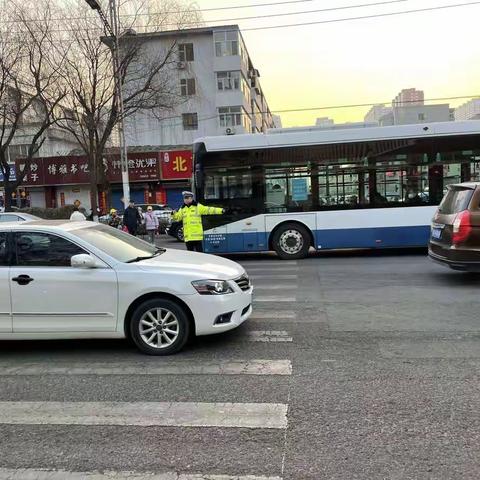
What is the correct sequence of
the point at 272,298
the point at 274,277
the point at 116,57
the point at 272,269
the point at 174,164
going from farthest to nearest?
the point at 174,164 → the point at 116,57 → the point at 272,269 → the point at 274,277 → the point at 272,298

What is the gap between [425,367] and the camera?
207 inches

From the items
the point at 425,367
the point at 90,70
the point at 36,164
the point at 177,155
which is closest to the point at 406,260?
the point at 425,367

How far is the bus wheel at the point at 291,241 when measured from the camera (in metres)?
13.9

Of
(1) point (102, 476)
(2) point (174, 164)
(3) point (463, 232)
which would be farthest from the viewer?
(2) point (174, 164)

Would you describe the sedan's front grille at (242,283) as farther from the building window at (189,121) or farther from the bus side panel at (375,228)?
the building window at (189,121)

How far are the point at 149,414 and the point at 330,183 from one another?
33.8 ft

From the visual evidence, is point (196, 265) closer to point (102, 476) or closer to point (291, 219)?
point (102, 476)

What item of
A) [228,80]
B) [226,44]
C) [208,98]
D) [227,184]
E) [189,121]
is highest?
[226,44]

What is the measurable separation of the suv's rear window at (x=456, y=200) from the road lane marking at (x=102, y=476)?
7.30 m

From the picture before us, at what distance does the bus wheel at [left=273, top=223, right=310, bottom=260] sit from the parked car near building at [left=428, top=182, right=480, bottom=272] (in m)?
4.66

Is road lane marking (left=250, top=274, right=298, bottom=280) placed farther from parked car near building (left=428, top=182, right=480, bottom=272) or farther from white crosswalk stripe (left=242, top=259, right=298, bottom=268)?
parked car near building (left=428, top=182, right=480, bottom=272)

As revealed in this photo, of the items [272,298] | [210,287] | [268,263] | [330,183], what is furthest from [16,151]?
[210,287]

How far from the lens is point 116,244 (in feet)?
21.4

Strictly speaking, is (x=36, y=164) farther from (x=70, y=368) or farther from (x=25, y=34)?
(x=70, y=368)
